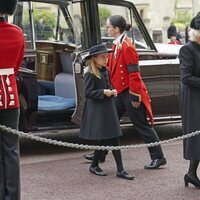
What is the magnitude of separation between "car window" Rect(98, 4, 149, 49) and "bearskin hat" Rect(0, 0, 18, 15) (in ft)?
11.4

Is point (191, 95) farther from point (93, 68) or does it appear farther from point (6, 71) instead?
point (6, 71)

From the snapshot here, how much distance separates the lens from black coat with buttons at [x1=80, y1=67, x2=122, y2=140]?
271 inches

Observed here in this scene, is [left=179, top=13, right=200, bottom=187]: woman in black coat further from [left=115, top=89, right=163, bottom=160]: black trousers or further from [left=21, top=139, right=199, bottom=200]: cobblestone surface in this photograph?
[left=115, top=89, right=163, bottom=160]: black trousers

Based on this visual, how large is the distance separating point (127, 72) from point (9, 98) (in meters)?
2.53

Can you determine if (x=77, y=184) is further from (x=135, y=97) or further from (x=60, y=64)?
(x=60, y=64)

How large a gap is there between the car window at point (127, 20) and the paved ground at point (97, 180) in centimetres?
163

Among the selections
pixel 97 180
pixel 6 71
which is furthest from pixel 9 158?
pixel 97 180

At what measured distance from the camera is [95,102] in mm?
6945

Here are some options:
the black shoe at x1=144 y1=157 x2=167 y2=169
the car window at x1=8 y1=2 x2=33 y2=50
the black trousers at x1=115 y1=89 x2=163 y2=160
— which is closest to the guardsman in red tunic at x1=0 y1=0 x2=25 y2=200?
the black trousers at x1=115 y1=89 x2=163 y2=160

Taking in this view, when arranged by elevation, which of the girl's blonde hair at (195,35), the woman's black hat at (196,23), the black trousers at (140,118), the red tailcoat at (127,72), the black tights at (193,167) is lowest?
the black tights at (193,167)

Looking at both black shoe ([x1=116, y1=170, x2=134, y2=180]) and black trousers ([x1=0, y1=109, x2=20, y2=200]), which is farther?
black shoe ([x1=116, y1=170, x2=134, y2=180])

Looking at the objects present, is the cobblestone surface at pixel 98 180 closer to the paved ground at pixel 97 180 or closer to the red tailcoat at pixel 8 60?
the paved ground at pixel 97 180

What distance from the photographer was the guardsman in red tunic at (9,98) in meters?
4.91

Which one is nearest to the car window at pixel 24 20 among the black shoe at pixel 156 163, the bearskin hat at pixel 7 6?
the black shoe at pixel 156 163
